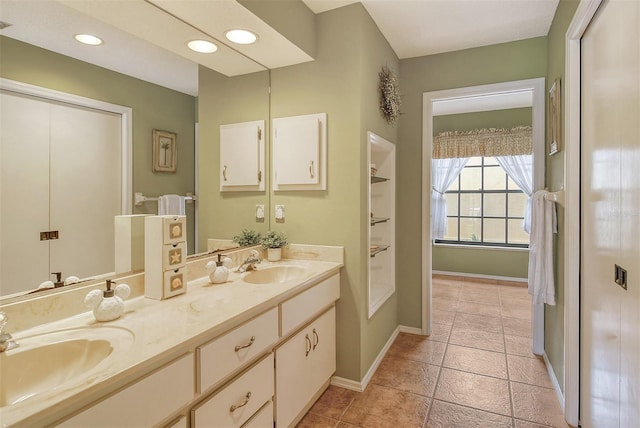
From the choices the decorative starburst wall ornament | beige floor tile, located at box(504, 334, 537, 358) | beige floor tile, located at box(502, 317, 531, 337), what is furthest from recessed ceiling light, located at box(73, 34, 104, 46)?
beige floor tile, located at box(502, 317, 531, 337)

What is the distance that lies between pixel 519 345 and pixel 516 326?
51 cm

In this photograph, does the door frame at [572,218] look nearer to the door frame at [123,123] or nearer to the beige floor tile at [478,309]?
the beige floor tile at [478,309]

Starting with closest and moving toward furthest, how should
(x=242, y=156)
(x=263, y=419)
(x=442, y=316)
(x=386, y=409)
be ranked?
1. (x=263, y=419)
2. (x=386, y=409)
3. (x=242, y=156)
4. (x=442, y=316)

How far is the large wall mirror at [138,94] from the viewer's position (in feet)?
3.84

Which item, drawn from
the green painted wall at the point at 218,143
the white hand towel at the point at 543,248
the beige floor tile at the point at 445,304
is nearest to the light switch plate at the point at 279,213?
the green painted wall at the point at 218,143

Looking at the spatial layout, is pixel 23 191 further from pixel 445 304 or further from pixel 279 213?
pixel 445 304

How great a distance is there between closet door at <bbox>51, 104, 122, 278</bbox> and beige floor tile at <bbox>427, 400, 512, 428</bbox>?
1982 mm

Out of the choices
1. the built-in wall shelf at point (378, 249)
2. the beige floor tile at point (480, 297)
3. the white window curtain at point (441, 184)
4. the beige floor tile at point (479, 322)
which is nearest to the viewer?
the built-in wall shelf at point (378, 249)

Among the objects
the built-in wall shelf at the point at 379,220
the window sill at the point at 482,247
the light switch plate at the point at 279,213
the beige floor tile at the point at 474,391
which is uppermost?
the light switch plate at the point at 279,213

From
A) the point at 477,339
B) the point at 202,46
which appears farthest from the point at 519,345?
the point at 202,46

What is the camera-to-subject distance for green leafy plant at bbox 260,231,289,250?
7.90 feet

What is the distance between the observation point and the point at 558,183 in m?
2.28

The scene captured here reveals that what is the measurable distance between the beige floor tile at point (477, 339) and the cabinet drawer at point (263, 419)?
2054 mm

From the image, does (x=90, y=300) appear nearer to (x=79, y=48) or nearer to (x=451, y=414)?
(x=79, y=48)
